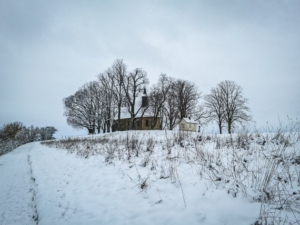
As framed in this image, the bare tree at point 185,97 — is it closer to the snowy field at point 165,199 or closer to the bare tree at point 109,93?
the bare tree at point 109,93

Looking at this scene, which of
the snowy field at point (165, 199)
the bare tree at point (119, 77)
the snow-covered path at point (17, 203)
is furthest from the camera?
the bare tree at point (119, 77)

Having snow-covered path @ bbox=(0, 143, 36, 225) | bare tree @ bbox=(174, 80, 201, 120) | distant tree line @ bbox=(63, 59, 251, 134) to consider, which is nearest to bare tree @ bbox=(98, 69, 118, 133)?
distant tree line @ bbox=(63, 59, 251, 134)

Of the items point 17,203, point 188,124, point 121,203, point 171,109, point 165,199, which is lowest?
point 17,203

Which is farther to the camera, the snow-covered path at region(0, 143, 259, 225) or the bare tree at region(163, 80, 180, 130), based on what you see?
the bare tree at region(163, 80, 180, 130)

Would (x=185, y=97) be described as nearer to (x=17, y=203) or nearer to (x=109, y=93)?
(x=109, y=93)

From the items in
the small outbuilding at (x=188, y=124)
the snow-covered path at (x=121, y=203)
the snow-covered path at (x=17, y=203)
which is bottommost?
the snow-covered path at (x=17, y=203)

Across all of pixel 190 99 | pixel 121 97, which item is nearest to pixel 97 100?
pixel 121 97

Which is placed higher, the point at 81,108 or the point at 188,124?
the point at 81,108

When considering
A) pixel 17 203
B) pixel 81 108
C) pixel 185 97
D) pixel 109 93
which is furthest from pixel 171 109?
pixel 17 203

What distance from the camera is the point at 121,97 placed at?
3031 centimetres

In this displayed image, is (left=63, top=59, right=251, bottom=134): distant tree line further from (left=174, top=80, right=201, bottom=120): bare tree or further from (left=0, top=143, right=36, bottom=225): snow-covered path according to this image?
(left=0, top=143, right=36, bottom=225): snow-covered path

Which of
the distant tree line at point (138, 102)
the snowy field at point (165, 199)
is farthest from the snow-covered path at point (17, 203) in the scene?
the distant tree line at point (138, 102)

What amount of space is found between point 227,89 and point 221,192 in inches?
1426

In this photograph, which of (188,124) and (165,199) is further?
(188,124)
